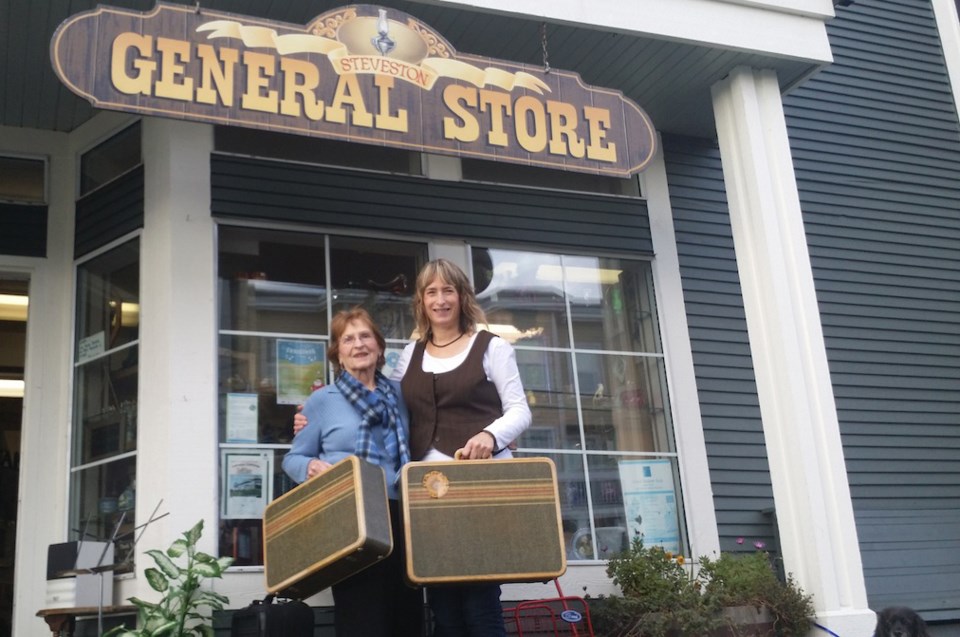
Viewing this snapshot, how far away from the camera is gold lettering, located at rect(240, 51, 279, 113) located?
15.7 ft

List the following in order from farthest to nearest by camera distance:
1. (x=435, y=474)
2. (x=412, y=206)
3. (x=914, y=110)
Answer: (x=914, y=110), (x=412, y=206), (x=435, y=474)

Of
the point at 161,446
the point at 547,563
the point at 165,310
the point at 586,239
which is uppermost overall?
the point at 586,239

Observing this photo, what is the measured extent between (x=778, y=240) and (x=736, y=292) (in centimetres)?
100

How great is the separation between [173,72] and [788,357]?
3533 mm

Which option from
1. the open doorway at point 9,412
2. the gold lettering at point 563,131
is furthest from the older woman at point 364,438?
the open doorway at point 9,412

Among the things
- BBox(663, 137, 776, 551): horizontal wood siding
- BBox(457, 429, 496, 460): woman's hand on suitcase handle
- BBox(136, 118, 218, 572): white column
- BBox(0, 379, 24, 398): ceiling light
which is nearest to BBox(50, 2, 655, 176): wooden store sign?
BBox(136, 118, 218, 572): white column

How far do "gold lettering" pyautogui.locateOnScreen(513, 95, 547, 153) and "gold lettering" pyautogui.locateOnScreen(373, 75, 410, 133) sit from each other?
0.61 metres

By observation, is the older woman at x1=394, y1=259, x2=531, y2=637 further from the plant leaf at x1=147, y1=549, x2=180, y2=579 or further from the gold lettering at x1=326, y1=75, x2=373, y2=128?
the plant leaf at x1=147, y1=549, x2=180, y2=579

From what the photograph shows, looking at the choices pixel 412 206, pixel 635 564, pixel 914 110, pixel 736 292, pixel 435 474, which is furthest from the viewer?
pixel 914 110

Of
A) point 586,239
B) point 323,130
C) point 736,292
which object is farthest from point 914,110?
point 323,130

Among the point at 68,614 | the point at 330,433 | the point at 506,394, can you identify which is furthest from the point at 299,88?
the point at 68,614

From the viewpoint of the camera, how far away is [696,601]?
549cm

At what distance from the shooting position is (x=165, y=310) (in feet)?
17.7

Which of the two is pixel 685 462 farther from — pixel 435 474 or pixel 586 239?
pixel 435 474
